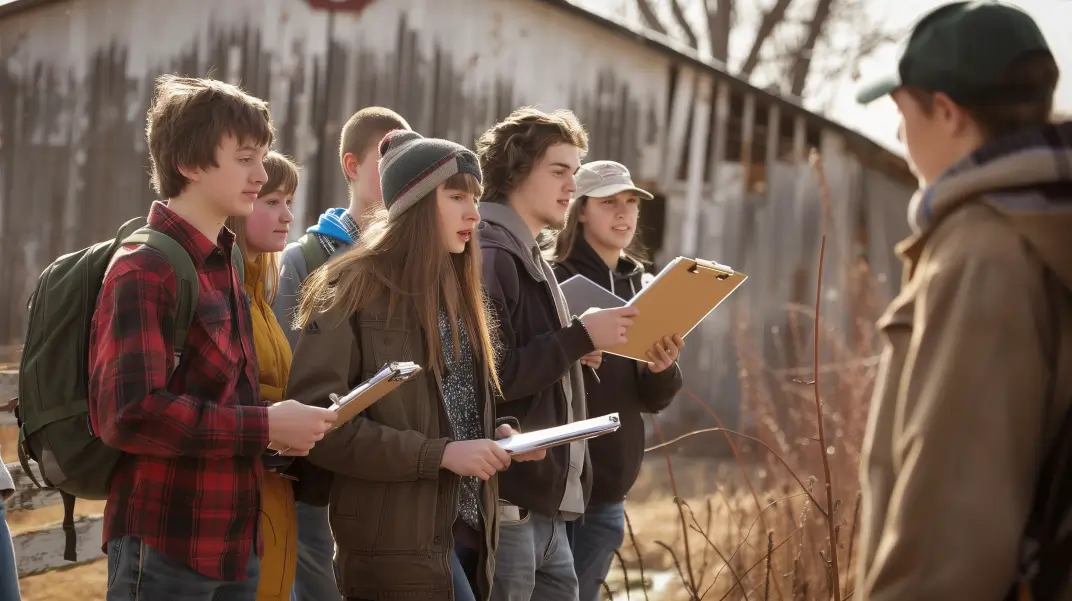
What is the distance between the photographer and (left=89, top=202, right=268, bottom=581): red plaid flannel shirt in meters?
2.59

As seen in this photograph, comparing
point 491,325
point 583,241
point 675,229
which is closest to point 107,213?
point 675,229

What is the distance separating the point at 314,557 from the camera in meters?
3.77

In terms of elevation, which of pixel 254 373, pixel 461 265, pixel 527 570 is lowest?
pixel 527 570

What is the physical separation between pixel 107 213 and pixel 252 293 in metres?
8.04

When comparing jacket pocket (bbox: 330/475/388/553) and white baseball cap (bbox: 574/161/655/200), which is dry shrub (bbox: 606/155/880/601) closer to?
white baseball cap (bbox: 574/161/655/200)

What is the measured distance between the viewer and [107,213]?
11.0m

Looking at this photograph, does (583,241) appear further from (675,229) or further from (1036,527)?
(675,229)

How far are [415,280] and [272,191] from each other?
0.90m

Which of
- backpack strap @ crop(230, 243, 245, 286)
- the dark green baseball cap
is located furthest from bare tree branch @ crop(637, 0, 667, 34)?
the dark green baseball cap

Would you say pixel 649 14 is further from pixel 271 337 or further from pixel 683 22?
pixel 271 337

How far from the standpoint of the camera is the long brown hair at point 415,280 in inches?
122

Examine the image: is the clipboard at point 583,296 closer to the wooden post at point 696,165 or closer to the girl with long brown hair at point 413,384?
the girl with long brown hair at point 413,384

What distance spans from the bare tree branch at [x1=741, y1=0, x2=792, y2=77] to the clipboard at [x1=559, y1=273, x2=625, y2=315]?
674 inches

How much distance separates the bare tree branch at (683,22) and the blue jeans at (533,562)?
59.0 ft
